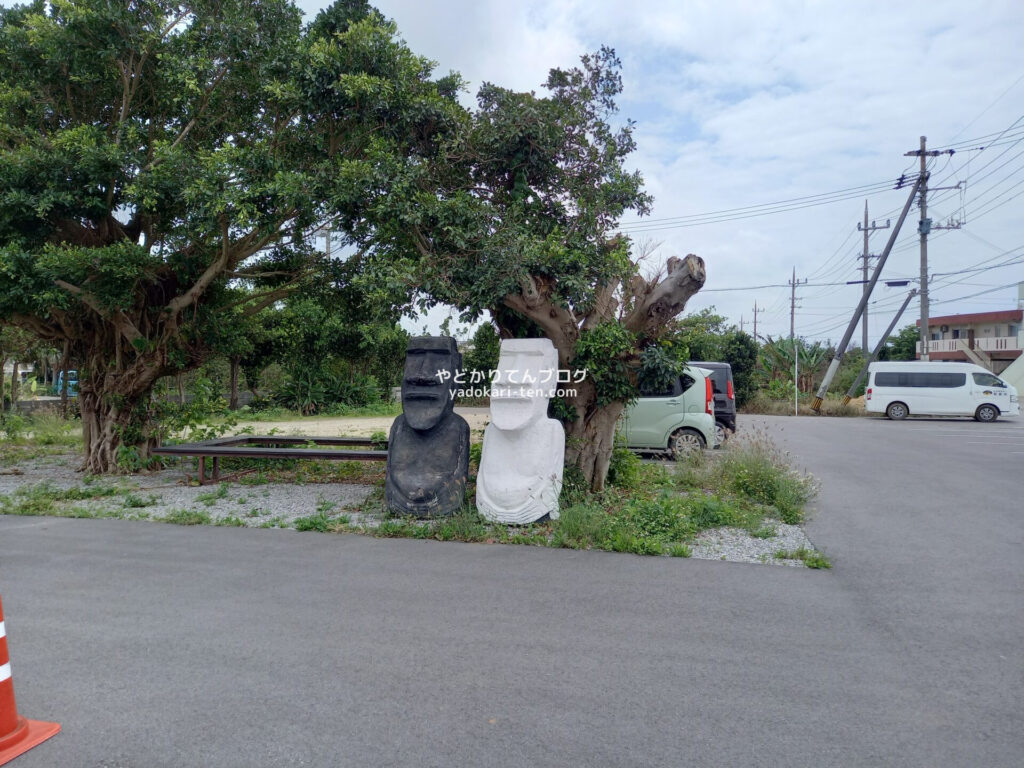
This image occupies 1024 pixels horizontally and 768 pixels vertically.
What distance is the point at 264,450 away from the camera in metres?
9.39

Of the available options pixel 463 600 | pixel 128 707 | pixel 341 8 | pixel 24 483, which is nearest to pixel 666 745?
pixel 463 600

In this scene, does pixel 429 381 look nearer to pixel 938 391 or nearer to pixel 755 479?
pixel 755 479

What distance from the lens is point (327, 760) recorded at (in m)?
2.96

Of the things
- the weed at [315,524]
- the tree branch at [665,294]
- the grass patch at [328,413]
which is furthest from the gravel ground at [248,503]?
the grass patch at [328,413]

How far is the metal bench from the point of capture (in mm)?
9117

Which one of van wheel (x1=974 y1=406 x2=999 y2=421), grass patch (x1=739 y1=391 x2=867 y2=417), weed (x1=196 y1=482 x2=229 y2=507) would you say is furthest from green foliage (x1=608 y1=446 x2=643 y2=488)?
grass patch (x1=739 y1=391 x2=867 y2=417)

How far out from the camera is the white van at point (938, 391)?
2219cm

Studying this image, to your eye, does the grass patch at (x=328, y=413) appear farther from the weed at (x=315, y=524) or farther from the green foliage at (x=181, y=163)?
the weed at (x=315, y=524)

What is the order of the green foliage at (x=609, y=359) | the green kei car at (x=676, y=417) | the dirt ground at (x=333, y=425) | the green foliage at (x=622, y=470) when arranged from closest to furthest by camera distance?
the green foliage at (x=609, y=359) → the green foliage at (x=622, y=470) → the green kei car at (x=676, y=417) → the dirt ground at (x=333, y=425)

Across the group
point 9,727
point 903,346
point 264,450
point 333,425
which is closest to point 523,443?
point 264,450

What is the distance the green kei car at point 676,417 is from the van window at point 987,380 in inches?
606

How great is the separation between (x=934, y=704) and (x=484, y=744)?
225 centimetres

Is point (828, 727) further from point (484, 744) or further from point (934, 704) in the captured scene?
point (484, 744)

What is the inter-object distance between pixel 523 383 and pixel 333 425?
45.3 feet
